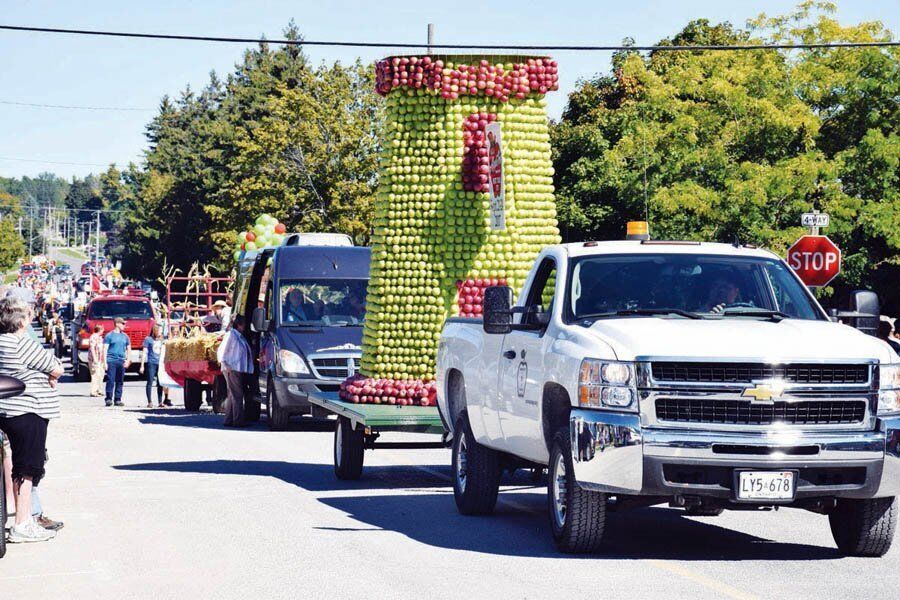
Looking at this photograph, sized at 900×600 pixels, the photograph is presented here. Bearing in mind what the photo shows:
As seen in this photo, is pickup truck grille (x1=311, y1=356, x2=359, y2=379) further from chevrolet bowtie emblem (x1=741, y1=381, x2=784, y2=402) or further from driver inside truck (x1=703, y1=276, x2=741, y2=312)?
chevrolet bowtie emblem (x1=741, y1=381, x2=784, y2=402)

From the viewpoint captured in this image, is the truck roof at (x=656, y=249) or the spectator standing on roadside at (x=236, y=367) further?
the spectator standing on roadside at (x=236, y=367)

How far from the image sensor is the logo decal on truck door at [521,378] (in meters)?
10.9

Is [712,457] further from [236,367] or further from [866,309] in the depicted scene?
[236,367]

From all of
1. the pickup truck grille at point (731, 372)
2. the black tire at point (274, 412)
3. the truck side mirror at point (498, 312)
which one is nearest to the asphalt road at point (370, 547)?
the pickup truck grille at point (731, 372)

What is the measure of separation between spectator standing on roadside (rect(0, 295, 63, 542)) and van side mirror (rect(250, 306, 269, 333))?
11495 millimetres

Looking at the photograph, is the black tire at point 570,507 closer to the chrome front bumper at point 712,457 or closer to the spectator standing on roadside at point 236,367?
the chrome front bumper at point 712,457

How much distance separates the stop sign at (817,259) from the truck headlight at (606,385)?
52.1 ft

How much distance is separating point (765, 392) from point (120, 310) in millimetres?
37013

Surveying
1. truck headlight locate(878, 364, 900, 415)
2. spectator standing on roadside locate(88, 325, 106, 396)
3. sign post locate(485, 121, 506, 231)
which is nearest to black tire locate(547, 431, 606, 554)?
truck headlight locate(878, 364, 900, 415)

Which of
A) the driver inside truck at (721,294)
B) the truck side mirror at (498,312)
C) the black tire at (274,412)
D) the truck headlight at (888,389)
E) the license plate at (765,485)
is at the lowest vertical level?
the black tire at (274,412)

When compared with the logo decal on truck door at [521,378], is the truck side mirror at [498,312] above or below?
above

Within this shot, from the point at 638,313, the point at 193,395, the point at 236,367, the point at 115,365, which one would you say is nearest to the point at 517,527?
the point at 638,313

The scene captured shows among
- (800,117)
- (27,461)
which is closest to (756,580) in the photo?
(27,461)

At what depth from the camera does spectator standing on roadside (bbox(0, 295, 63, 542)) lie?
35.3 feet
